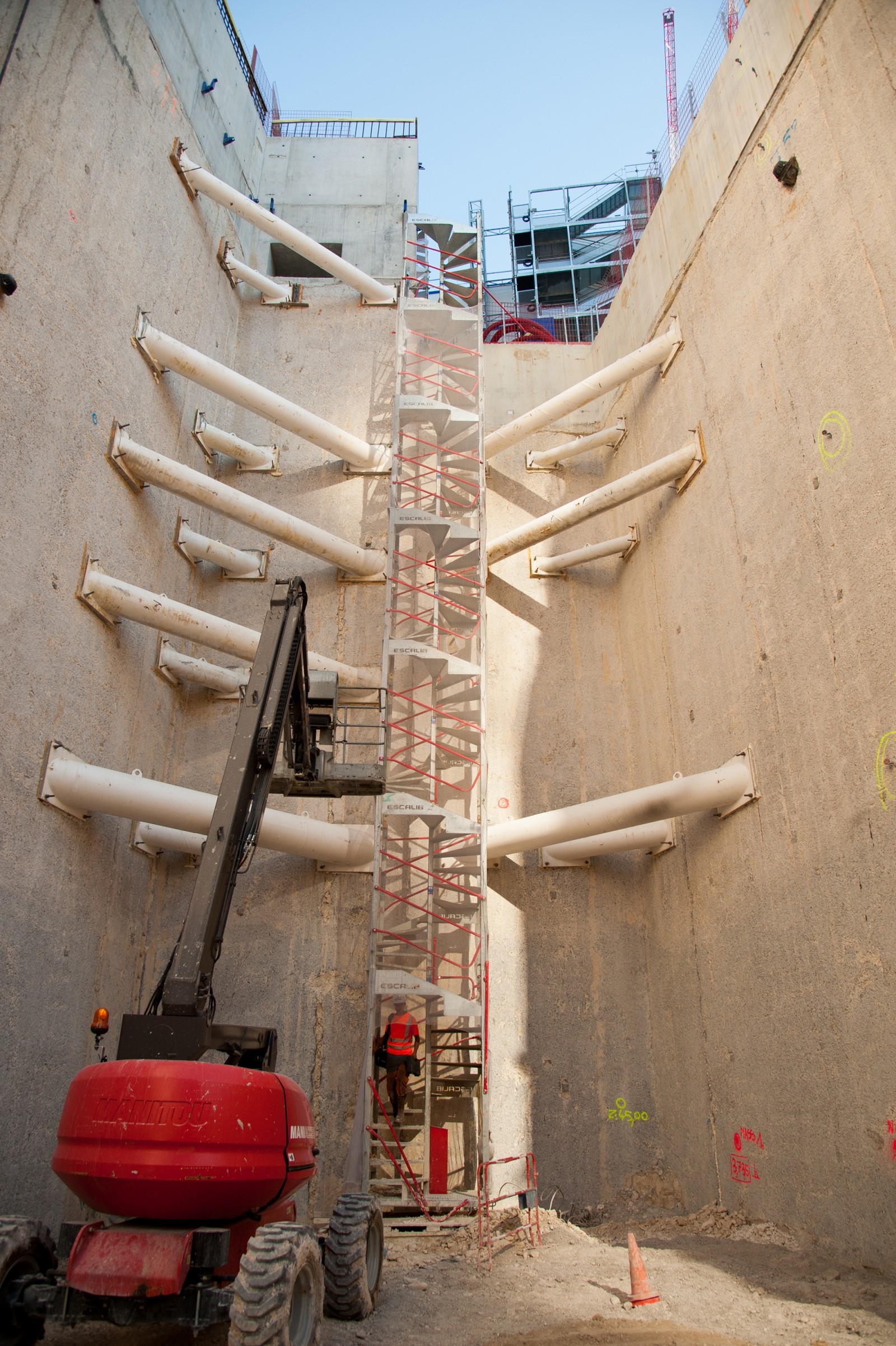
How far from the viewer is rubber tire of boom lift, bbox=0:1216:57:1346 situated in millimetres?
4418

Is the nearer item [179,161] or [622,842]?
[622,842]

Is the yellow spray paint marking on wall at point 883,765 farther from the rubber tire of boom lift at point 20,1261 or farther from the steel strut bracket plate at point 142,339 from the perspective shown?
the steel strut bracket plate at point 142,339

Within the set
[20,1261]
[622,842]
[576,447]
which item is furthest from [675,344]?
[20,1261]

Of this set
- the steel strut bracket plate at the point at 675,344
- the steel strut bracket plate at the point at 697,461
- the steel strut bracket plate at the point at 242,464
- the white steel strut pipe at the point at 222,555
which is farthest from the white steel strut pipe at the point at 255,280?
A: the steel strut bracket plate at the point at 697,461

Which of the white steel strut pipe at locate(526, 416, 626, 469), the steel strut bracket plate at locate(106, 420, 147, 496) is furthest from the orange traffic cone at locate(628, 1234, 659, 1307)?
the white steel strut pipe at locate(526, 416, 626, 469)

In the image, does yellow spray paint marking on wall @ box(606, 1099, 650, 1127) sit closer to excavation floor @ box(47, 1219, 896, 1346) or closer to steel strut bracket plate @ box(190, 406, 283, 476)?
excavation floor @ box(47, 1219, 896, 1346)

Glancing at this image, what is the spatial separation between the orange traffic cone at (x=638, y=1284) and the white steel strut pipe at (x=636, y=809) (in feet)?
14.7

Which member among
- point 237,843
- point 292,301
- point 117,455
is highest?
point 292,301

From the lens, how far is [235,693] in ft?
39.4

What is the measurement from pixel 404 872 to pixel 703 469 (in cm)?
617

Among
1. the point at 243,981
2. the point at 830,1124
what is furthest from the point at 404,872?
the point at 830,1124

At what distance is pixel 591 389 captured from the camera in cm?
1299

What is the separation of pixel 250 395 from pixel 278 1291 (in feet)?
34.1

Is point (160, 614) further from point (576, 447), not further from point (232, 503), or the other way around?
point (576, 447)
